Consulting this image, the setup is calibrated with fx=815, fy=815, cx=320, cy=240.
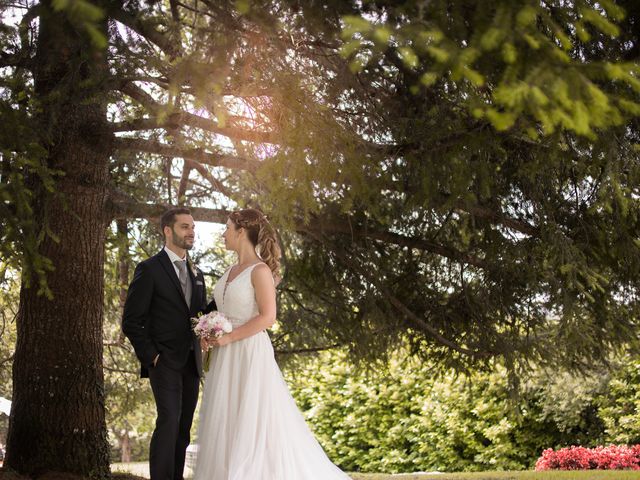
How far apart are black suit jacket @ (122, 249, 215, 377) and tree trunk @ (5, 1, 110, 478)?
4.26 feet

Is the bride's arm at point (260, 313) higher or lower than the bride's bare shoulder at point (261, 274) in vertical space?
lower

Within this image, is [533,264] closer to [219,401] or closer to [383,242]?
[383,242]

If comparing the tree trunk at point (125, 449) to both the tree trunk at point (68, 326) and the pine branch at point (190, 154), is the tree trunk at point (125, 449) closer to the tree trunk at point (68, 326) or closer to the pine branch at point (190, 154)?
the tree trunk at point (68, 326)

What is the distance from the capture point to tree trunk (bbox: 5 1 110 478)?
6.44 metres

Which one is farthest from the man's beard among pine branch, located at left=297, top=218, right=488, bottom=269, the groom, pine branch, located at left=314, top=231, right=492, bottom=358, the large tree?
pine branch, located at left=314, top=231, right=492, bottom=358

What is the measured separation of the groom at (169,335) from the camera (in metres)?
5.23

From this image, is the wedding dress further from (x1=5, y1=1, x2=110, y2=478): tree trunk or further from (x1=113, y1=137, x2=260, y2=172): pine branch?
(x1=5, y1=1, x2=110, y2=478): tree trunk

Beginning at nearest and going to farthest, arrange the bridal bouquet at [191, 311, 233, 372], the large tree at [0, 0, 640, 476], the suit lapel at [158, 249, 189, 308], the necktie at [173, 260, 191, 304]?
the large tree at [0, 0, 640, 476] → the bridal bouquet at [191, 311, 233, 372] → the suit lapel at [158, 249, 189, 308] → the necktie at [173, 260, 191, 304]

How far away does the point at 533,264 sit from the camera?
21.6 feet

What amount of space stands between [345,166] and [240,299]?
1121mm

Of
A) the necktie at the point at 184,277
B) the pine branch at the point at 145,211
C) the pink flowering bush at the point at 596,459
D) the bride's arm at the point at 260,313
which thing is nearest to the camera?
the bride's arm at the point at 260,313

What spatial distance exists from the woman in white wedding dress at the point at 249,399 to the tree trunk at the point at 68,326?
5.18 feet

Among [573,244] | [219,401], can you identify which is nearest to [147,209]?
[219,401]

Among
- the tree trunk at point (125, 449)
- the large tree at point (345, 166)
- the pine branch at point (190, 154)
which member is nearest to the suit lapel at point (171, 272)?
the large tree at point (345, 166)
